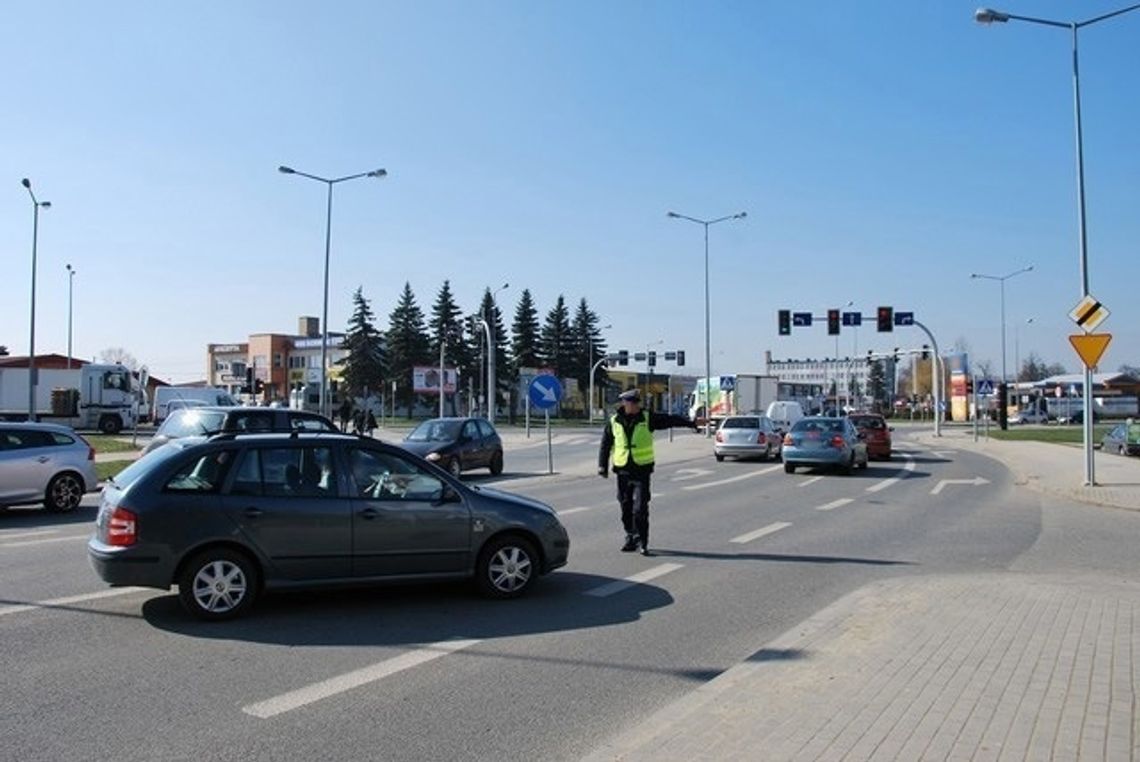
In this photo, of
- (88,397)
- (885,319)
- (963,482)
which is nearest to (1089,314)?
(963,482)

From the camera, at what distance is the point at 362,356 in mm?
96438

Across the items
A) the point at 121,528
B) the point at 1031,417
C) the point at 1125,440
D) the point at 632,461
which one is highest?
the point at 1031,417

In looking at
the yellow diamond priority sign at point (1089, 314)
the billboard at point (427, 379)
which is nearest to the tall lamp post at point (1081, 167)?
the yellow diamond priority sign at point (1089, 314)

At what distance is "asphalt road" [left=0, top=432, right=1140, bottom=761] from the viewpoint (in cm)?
500

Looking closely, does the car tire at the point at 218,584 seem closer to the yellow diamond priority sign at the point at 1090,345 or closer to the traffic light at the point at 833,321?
the yellow diamond priority sign at the point at 1090,345

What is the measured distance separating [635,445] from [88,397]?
155ft

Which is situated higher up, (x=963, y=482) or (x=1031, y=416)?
(x=1031, y=416)

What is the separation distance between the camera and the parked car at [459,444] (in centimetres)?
2409

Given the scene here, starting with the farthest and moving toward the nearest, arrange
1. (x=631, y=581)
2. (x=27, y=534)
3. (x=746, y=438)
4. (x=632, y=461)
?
1. (x=746, y=438)
2. (x=27, y=534)
3. (x=632, y=461)
4. (x=631, y=581)

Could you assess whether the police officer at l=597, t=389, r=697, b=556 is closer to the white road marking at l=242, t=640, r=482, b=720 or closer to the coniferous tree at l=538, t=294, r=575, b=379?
the white road marking at l=242, t=640, r=482, b=720

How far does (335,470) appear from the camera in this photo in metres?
7.89

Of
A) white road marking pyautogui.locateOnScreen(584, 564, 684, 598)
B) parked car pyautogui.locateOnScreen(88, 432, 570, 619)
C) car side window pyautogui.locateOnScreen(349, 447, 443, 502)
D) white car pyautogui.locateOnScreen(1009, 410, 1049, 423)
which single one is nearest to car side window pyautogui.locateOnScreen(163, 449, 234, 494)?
parked car pyautogui.locateOnScreen(88, 432, 570, 619)

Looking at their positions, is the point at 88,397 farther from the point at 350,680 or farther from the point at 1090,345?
the point at 350,680

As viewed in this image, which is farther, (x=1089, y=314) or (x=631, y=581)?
(x=1089, y=314)
